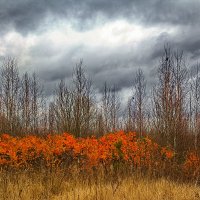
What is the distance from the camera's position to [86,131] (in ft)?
66.0

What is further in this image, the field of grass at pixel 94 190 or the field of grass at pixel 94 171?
the field of grass at pixel 94 171

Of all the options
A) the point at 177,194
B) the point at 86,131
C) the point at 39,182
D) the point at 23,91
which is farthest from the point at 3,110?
the point at 177,194

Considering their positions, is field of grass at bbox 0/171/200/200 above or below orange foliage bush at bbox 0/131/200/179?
below

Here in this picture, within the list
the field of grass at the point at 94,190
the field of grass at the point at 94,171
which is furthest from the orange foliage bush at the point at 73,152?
the field of grass at the point at 94,190

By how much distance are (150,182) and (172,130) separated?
8.35 metres

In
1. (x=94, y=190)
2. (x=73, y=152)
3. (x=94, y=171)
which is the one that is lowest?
(x=94, y=190)

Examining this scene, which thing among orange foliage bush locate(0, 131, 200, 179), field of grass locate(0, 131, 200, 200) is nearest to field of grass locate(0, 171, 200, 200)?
field of grass locate(0, 131, 200, 200)

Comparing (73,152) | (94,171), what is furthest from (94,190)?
(73,152)

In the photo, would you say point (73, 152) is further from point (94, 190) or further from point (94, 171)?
point (94, 190)

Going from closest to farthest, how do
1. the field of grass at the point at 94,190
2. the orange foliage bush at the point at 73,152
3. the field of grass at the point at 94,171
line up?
1. the field of grass at the point at 94,190
2. the field of grass at the point at 94,171
3. the orange foliage bush at the point at 73,152

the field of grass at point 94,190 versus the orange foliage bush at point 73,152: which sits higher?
the orange foliage bush at point 73,152

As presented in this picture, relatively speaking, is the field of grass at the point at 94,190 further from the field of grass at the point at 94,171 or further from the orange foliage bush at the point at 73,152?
the orange foliage bush at the point at 73,152

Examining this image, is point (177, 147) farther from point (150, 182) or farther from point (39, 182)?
point (39, 182)

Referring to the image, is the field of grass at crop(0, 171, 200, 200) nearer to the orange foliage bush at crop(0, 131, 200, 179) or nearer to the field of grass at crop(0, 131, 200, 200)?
the field of grass at crop(0, 131, 200, 200)
